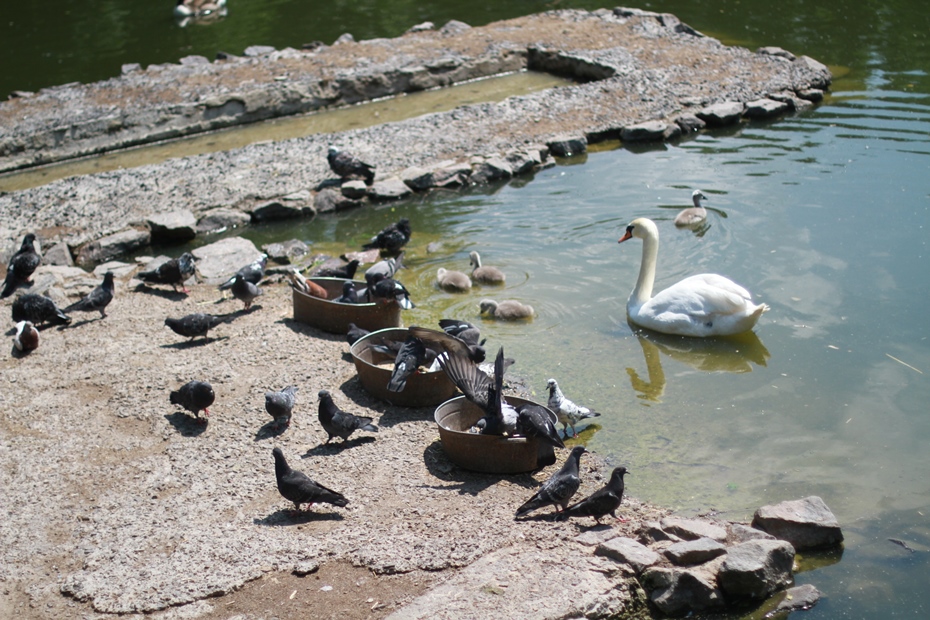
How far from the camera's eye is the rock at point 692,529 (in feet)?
21.2

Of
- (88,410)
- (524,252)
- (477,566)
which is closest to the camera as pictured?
(477,566)

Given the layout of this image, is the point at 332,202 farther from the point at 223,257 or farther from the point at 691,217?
the point at 691,217

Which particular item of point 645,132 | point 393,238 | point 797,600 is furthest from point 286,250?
point 797,600

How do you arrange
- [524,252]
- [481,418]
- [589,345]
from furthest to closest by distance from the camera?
1. [524,252]
2. [589,345]
3. [481,418]

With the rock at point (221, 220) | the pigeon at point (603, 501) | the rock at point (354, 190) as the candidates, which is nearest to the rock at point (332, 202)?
the rock at point (354, 190)

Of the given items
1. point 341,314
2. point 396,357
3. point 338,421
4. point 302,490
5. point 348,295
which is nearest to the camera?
point 302,490

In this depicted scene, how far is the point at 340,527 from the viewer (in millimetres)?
6750

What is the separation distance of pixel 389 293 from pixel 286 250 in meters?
3.48

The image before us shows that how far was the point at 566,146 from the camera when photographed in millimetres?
15711

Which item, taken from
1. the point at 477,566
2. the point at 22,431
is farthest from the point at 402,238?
the point at 477,566

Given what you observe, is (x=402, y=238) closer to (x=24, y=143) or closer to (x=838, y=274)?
(x=838, y=274)

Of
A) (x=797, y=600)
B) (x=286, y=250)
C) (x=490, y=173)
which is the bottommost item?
(x=286, y=250)

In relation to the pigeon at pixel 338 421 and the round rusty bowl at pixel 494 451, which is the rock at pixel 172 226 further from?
the round rusty bowl at pixel 494 451

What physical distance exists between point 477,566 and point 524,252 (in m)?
6.64
